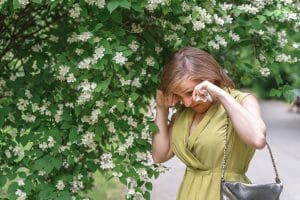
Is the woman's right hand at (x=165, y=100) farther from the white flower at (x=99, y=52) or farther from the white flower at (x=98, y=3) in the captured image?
the white flower at (x=98, y=3)

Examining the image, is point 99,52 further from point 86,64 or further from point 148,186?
point 148,186

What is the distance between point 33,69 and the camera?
12.2ft

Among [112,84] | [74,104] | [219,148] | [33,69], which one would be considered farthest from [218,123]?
[33,69]

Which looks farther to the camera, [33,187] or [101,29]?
[33,187]

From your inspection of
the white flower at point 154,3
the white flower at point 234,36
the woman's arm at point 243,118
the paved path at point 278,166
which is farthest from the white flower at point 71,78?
the paved path at point 278,166

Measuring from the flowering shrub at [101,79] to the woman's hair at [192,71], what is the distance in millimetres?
263

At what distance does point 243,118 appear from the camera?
8.68 feet

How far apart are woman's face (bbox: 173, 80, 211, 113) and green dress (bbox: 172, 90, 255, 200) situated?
2.0 inches

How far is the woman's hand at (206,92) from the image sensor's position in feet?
8.87

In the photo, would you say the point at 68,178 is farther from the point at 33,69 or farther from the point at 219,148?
the point at 219,148

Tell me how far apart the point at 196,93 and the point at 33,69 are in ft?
4.35

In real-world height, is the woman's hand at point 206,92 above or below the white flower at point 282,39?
below

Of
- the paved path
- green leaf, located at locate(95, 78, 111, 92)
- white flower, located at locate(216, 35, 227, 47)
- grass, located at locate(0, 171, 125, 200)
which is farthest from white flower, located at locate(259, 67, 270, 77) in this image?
grass, located at locate(0, 171, 125, 200)

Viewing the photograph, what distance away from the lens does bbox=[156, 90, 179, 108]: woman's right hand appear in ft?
9.71
